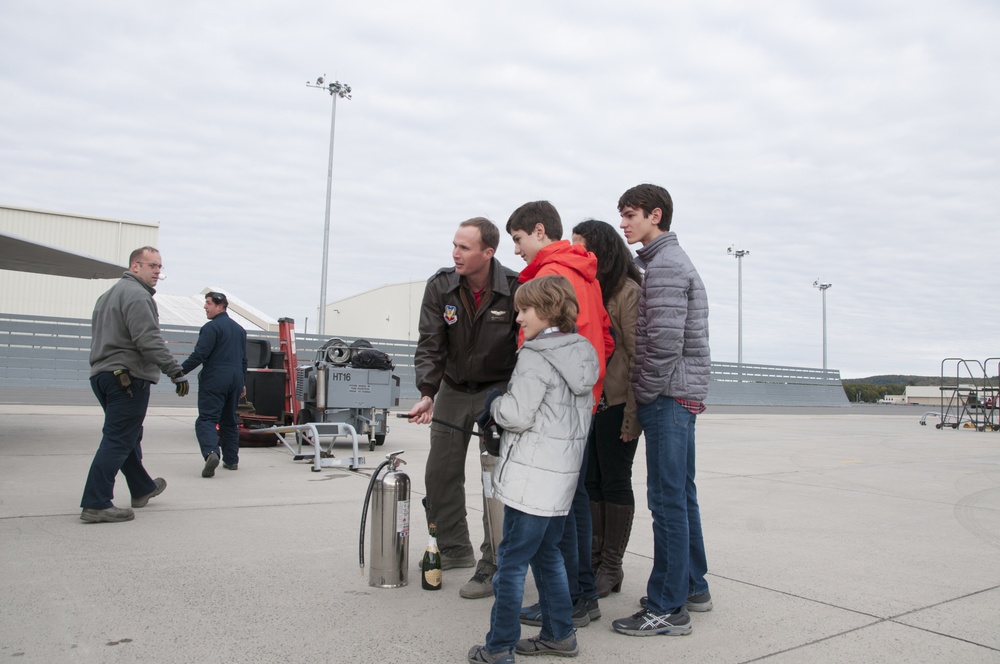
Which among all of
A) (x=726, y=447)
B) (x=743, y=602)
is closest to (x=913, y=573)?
(x=743, y=602)

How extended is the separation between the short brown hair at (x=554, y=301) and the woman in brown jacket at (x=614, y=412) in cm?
87

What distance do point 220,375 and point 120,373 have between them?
2.61m

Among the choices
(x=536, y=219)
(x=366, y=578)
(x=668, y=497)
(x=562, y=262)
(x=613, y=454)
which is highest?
(x=536, y=219)

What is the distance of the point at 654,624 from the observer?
10.9ft

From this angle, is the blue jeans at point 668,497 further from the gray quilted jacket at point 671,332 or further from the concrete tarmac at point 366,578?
the concrete tarmac at point 366,578

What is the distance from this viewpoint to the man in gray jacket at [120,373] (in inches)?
202

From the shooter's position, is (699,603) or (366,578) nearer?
(699,603)

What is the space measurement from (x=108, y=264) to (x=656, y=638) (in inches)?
436

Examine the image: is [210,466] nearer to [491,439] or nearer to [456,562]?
[456,562]

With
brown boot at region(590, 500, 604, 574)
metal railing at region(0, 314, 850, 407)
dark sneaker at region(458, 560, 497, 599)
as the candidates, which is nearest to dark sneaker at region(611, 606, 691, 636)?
brown boot at region(590, 500, 604, 574)

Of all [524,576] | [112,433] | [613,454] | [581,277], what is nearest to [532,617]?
[524,576]

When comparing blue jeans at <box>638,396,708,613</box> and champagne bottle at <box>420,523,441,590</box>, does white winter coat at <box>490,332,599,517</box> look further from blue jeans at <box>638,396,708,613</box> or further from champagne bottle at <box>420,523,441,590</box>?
champagne bottle at <box>420,523,441,590</box>

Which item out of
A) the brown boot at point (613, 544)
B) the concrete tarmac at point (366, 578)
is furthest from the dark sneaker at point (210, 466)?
the brown boot at point (613, 544)

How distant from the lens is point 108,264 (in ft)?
38.8
